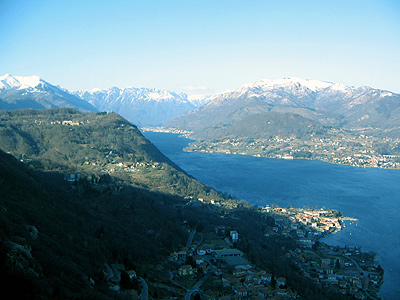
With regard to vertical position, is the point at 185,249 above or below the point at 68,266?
below

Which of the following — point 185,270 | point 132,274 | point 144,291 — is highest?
point 132,274

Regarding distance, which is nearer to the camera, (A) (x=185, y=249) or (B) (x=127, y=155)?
(A) (x=185, y=249)

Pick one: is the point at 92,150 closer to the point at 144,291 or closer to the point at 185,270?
the point at 185,270

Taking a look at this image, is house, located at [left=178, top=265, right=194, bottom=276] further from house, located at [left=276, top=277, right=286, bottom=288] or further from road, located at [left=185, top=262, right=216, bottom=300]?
house, located at [left=276, top=277, right=286, bottom=288]

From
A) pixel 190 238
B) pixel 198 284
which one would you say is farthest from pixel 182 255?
pixel 190 238

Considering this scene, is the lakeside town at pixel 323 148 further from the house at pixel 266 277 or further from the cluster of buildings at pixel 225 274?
the house at pixel 266 277

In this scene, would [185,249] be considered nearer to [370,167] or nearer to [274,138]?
[370,167]

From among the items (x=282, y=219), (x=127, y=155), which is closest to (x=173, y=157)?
(x=127, y=155)
